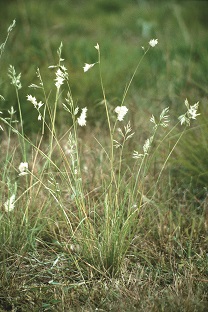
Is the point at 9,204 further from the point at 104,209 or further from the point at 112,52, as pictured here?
the point at 112,52

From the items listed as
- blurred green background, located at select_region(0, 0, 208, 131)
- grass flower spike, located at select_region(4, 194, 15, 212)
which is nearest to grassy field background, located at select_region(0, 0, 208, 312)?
blurred green background, located at select_region(0, 0, 208, 131)

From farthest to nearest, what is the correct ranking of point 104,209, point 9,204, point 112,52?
point 112,52
point 104,209
point 9,204

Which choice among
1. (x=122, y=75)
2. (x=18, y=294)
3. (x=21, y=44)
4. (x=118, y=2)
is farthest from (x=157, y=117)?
(x=118, y=2)

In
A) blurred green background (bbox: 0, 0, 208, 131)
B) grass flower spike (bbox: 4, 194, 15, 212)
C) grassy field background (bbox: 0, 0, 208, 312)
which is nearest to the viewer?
grass flower spike (bbox: 4, 194, 15, 212)

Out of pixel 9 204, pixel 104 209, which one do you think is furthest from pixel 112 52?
pixel 9 204

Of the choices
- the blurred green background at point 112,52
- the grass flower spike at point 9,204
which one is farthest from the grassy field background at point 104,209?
the grass flower spike at point 9,204

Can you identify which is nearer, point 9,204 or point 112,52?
point 9,204

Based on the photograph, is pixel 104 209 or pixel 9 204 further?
pixel 104 209

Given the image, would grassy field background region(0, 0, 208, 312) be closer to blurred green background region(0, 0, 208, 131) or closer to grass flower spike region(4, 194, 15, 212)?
blurred green background region(0, 0, 208, 131)

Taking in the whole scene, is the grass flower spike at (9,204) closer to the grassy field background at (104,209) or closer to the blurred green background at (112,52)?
the grassy field background at (104,209)

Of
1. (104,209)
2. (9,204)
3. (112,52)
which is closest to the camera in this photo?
(9,204)

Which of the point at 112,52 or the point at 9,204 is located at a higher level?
the point at 112,52
